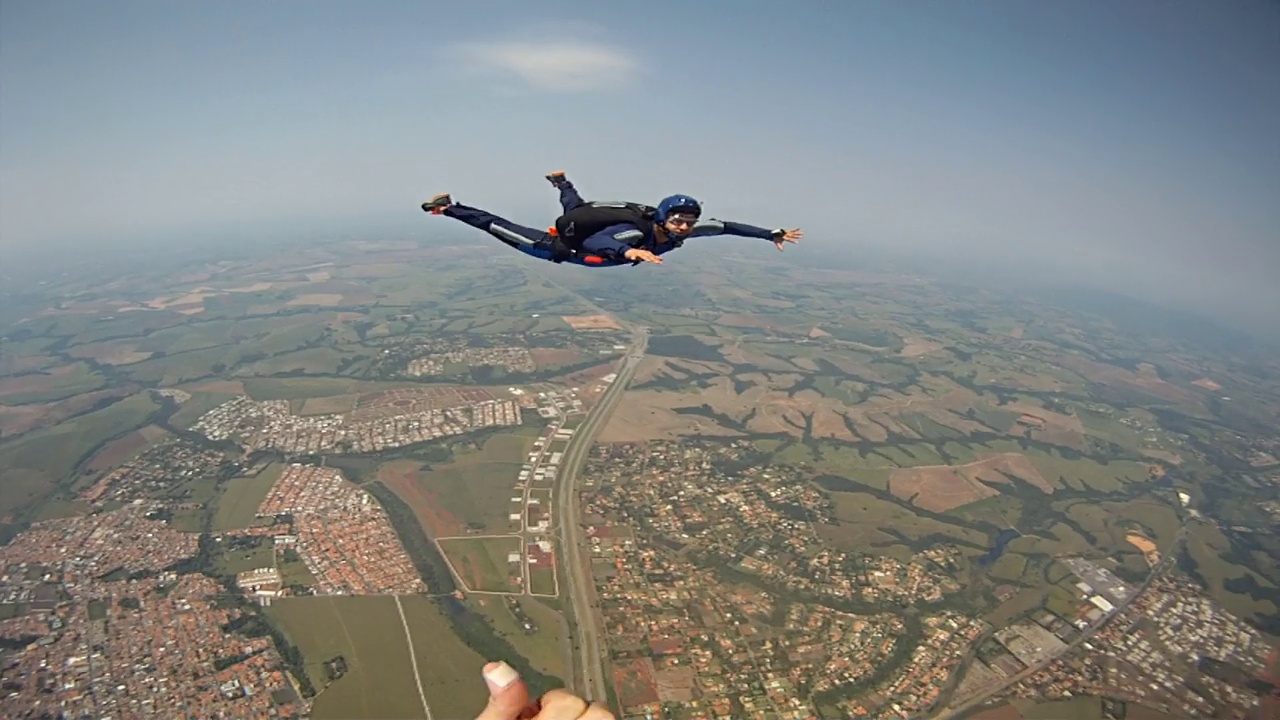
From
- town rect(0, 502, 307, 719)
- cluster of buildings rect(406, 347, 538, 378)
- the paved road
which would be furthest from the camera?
cluster of buildings rect(406, 347, 538, 378)

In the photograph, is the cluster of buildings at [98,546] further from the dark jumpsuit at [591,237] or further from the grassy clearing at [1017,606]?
the grassy clearing at [1017,606]

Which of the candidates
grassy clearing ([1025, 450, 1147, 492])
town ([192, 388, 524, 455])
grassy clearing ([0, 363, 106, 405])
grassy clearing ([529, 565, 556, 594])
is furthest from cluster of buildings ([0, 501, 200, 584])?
grassy clearing ([1025, 450, 1147, 492])

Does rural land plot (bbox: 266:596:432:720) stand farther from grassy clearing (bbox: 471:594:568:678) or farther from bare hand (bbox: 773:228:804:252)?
bare hand (bbox: 773:228:804:252)

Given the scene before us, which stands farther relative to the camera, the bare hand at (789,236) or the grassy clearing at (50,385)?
the grassy clearing at (50,385)

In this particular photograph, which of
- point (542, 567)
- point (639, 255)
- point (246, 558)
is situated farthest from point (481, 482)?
point (639, 255)

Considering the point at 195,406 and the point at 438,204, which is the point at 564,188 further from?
the point at 195,406

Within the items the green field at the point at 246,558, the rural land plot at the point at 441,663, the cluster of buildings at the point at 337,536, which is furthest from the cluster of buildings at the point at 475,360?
the rural land plot at the point at 441,663
